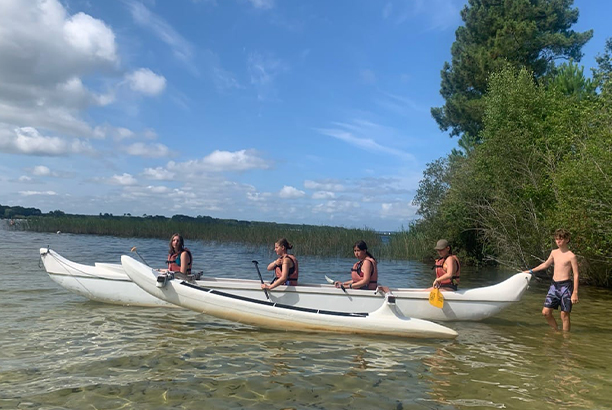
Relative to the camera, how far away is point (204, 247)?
2656 cm

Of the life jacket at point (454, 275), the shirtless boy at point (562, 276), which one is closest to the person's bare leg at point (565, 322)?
the shirtless boy at point (562, 276)

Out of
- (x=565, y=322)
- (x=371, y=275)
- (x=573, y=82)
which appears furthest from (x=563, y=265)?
(x=573, y=82)

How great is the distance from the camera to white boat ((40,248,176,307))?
943 cm

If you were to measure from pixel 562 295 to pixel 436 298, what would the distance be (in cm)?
191

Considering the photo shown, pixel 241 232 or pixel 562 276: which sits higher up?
pixel 241 232

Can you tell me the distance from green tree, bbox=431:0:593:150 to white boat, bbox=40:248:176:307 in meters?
19.1

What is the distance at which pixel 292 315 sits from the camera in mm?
7391

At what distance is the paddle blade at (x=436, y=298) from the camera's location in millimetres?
8039

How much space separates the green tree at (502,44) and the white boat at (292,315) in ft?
60.8

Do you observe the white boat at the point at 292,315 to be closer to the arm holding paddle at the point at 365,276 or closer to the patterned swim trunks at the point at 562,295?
the arm holding paddle at the point at 365,276

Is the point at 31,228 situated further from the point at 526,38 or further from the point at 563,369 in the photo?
the point at 563,369

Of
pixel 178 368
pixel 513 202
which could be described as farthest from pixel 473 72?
pixel 178 368

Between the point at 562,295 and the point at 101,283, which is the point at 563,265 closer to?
Result: the point at 562,295

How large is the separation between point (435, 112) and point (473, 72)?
417 cm
